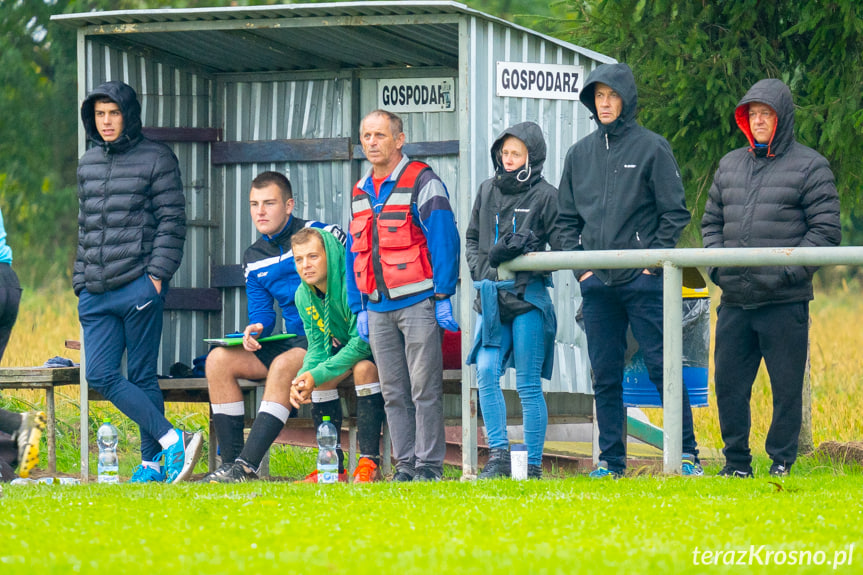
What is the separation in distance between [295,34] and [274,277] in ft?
5.65

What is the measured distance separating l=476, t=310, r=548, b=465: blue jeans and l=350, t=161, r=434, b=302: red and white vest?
25.2 inches

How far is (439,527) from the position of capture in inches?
218

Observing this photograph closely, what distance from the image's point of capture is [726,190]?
7.75 metres

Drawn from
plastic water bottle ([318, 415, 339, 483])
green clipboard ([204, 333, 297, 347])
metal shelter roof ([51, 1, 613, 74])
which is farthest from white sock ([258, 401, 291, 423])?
metal shelter roof ([51, 1, 613, 74])

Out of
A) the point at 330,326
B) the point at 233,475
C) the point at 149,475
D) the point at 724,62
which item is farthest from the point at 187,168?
the point at 724,62

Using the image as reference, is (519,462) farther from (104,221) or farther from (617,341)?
(104,221)

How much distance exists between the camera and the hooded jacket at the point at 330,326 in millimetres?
8688

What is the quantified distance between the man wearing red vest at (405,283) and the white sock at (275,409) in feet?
2.20

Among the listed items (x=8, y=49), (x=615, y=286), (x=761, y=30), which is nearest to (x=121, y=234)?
(x=615, y=286)

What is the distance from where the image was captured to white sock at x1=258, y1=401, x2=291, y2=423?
8.61 metres

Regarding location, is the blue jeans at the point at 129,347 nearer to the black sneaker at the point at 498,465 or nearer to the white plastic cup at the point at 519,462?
the black sneaker at the point at 498,465

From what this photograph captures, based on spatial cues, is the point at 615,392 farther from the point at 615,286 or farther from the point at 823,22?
the point at 823,22

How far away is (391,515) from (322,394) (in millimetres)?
3040

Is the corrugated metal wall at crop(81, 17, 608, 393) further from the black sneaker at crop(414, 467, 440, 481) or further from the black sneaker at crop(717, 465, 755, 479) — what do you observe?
the black sneaker at crop(717, 465, 755, 479)
